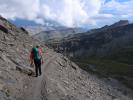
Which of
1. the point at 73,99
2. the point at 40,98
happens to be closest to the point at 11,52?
the point at 73,99

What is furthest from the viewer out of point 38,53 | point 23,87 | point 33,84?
point 38,53

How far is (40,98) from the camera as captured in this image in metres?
23.3

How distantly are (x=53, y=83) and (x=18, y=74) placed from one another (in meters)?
3.53

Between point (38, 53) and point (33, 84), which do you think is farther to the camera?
point (38, 53)

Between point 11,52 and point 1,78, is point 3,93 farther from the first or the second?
point 11,52

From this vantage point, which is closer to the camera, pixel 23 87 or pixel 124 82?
pixel 23 87

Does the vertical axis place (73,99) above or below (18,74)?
below

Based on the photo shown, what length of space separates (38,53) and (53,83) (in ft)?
9.43

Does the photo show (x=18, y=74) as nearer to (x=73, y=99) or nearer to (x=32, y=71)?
(x=32, y=71)

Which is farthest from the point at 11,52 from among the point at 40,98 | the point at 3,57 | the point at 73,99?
the point at 40,98


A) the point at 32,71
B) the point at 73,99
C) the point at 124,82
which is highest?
the point at 32,71

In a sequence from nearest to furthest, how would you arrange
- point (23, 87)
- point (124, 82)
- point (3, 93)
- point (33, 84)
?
1. point (3, 93)
2. point (23, 87)
3. point (33, 84)
4. point (124, 82)

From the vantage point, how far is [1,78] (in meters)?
24.6

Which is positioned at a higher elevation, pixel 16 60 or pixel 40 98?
pixel 16 60
